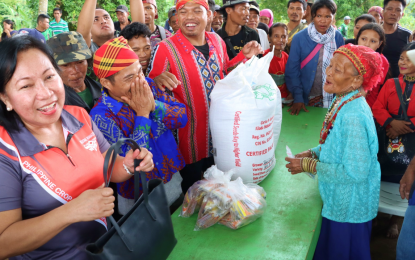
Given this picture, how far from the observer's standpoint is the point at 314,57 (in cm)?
313

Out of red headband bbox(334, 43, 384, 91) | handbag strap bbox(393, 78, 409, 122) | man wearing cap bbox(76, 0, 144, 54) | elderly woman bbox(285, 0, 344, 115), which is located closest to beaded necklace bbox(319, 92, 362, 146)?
red headband bbox(334, 43, 384, 91)

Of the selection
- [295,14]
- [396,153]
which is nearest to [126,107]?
[396,153]

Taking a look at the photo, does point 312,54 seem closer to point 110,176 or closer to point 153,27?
point 153,27

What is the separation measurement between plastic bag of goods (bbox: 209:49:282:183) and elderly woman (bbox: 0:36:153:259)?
672 mm

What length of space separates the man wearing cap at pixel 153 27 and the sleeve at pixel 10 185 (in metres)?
2.21

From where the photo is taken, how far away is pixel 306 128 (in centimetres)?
269

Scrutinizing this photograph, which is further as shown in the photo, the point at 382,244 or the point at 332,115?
the point at 382,244

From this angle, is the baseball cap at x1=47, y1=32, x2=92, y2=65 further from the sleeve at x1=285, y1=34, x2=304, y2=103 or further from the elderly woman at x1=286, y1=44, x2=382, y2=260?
the sleeve at x1=285, y1=34, x2=304, y2=103

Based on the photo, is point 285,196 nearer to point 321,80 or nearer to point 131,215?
point 131,215

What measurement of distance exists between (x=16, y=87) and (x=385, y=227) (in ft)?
10.2

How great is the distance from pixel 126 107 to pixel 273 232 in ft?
3.34

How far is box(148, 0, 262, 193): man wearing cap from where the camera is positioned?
2.14m

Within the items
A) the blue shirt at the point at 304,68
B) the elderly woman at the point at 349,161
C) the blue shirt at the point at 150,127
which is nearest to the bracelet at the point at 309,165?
the elderly woman at the point at 349,161

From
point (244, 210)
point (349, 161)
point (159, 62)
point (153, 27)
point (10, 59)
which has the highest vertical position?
point (153, 27)
